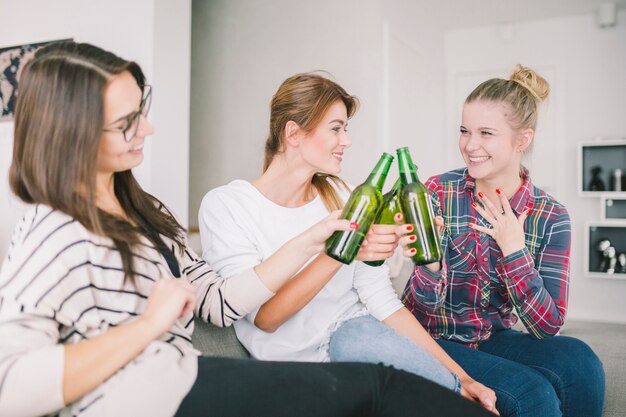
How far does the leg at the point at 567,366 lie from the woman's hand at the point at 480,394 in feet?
0.93

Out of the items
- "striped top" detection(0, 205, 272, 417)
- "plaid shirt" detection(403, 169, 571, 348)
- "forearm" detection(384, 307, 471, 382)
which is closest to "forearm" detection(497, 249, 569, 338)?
"plaid shirt" detection(403, 169, 571, 348)

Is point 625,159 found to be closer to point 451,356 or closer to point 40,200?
point 451,356

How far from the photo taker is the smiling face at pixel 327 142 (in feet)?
5.00

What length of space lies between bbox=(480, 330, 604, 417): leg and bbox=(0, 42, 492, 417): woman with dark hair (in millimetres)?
696

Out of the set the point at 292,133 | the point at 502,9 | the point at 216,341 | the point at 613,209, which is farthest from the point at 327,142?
the point at 613,209

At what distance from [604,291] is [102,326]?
4.24 meters

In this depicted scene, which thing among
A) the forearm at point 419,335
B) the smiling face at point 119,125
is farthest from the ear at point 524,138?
the smiling face at point 119,125

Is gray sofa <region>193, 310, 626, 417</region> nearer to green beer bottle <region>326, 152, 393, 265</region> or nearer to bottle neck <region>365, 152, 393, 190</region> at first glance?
green beer bottle <region>326, 152, 393, 265</region>

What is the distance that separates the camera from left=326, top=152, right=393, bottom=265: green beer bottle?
1112 mm

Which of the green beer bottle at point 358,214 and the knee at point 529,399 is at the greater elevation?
the green beer bottle at point 358,214

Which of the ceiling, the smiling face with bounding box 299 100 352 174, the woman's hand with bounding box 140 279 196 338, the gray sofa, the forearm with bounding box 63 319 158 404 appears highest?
the ceiling

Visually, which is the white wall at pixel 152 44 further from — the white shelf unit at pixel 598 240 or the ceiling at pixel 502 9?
the white shelf unit at pixel 598 240

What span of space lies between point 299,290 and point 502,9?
12.1 ft

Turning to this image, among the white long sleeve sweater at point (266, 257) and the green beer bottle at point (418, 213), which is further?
the white long sleeve sweater at point (266, 257)
